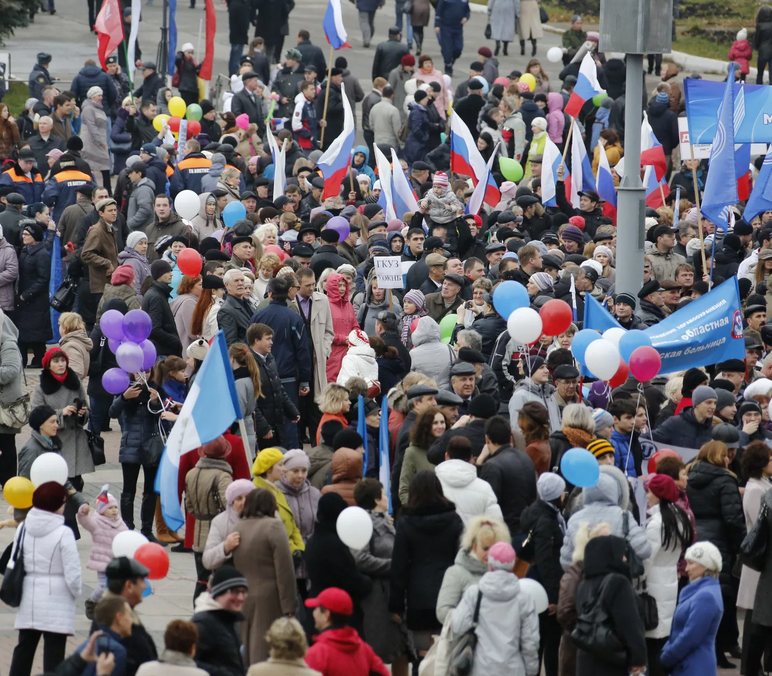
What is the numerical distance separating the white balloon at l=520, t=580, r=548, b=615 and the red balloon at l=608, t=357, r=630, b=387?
2.82 m

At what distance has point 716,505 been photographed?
9.28 meters

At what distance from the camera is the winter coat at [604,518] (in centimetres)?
829

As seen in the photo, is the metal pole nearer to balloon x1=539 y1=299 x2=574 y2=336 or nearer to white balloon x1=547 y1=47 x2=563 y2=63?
balloon x1=539 y1=299 x2=574 y2=336

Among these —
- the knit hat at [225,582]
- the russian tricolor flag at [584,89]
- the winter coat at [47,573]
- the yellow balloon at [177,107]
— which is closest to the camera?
the knit hat at [225,582]

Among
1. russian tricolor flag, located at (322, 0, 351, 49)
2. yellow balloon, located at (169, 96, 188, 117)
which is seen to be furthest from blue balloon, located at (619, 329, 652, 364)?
yellow balloon, located at (169, 96, 188, 117)

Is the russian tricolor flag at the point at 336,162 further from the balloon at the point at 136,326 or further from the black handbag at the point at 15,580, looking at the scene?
the black handbag at the point at 15,580

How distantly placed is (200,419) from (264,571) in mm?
1155

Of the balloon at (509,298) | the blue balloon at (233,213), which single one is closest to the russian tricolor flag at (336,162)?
the blue balloon at (233,213)

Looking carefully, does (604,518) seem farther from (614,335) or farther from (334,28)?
(334,28)

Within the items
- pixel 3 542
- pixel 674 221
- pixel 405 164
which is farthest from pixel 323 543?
pixel 405 164

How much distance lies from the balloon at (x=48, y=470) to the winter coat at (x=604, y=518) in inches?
119

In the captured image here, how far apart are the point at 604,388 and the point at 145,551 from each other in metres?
4.76

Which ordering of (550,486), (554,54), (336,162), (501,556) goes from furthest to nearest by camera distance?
1. (554,54)
2. (336,162)
3. (550,486)
4. (501,556)

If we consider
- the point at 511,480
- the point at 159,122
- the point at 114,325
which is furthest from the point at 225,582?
the point at 159,122
